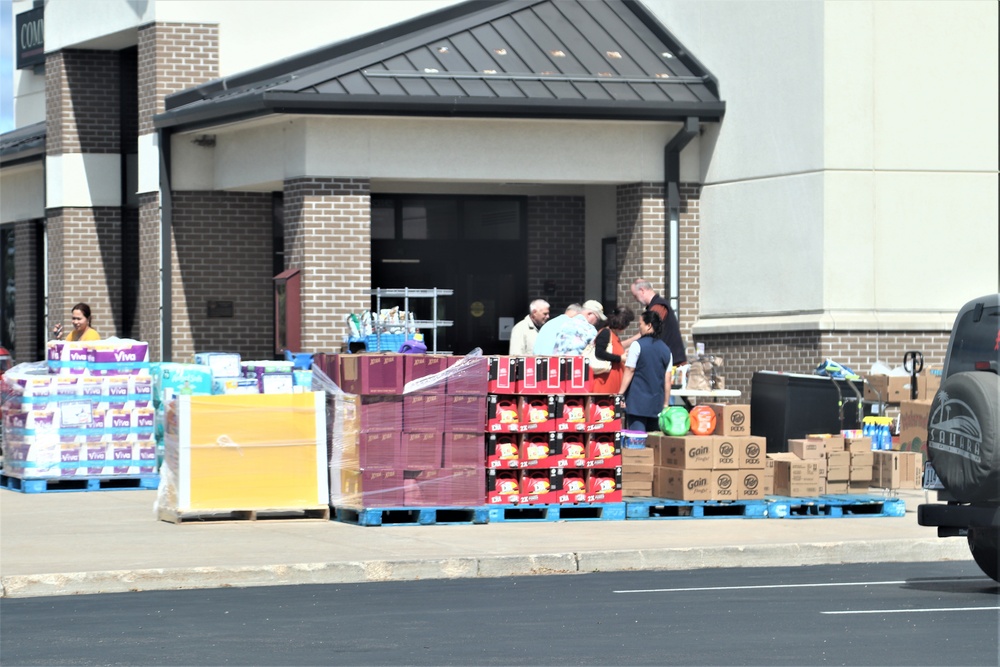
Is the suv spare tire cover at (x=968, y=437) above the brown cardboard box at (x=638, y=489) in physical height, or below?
above

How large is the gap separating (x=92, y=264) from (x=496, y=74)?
8.35 metres

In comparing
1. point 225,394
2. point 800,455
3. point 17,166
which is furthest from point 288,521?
point 17,166

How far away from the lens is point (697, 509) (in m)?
15.6

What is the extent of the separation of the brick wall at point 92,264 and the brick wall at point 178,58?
3.27m

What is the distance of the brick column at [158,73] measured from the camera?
2406 cm

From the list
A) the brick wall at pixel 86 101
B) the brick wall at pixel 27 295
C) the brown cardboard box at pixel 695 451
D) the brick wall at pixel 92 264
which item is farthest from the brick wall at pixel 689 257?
the brick wall at pixel 27 295

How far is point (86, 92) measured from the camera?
89.1ft

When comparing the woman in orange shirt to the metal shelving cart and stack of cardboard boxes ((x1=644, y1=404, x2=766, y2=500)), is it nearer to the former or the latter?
stack of cardboard boxes ((x1=644, y1=404, x2=766, y2=500))

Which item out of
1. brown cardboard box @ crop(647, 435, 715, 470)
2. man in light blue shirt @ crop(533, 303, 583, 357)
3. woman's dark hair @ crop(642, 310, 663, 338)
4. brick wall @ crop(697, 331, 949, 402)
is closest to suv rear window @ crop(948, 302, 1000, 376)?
brown cardboard box @ crop(647, 435, 715, 470)

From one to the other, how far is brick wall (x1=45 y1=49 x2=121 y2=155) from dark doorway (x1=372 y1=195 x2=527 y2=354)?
5.06 meters

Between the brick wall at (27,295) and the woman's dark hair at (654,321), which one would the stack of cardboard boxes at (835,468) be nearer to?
the woman's dark hair at (654,321)

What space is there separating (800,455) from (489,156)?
7.51m

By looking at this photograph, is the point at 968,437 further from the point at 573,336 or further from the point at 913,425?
the point at 913,425

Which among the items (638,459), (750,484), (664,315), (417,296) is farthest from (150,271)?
(750,484)
